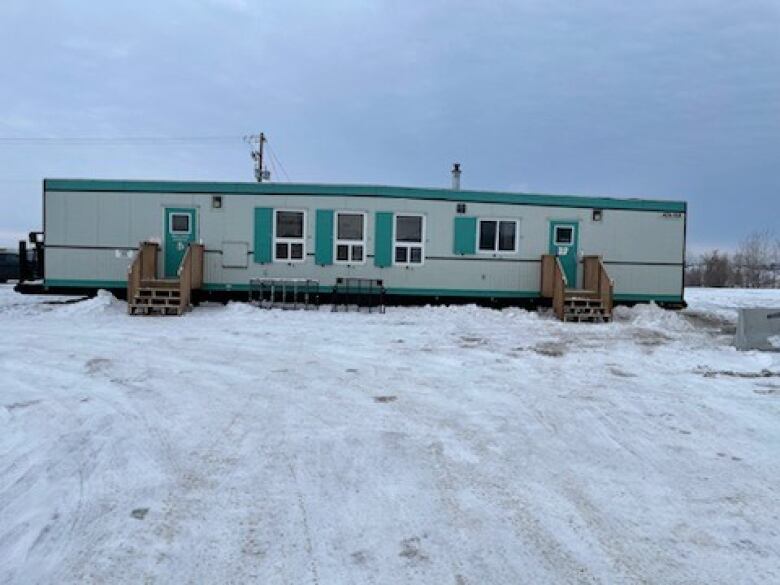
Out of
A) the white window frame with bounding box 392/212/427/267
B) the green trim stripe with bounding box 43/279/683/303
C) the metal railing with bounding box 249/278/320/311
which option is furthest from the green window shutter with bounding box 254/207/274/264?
the white window frame with bounding box 392/212/427/267

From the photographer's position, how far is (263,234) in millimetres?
15703

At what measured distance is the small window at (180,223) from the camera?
15.6 meters

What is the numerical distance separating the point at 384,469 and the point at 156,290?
11.2 m

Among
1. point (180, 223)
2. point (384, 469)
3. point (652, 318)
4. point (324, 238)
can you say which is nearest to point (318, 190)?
point (324, 238)

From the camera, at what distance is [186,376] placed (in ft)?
23.1

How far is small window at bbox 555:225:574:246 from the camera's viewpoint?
53.9ft

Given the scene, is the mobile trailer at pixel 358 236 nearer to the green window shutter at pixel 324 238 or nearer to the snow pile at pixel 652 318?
the green window shutter at pixel 324 238

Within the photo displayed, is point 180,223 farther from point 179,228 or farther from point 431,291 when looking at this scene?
point 431,291

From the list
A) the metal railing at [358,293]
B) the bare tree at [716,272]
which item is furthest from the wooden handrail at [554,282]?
the bare tree at [716,272]

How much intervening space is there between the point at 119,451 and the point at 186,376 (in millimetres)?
2691

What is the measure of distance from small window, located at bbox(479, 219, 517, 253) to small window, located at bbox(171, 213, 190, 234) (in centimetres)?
791

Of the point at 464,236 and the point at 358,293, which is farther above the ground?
the point at 464,236

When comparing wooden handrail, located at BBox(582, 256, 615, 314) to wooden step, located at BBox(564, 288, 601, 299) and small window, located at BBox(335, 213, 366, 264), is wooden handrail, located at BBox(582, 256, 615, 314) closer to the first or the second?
wooden step, located at BBox(564, 288, 601, 299)

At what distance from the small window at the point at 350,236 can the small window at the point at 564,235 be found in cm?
541
